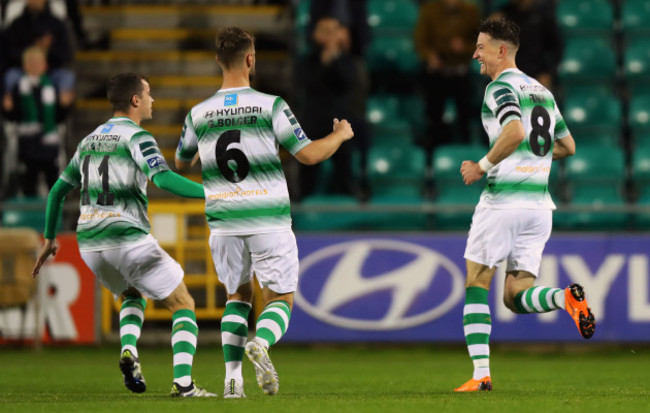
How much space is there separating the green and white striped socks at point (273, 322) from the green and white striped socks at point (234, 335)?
0.20 metres

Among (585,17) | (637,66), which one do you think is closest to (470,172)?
(637,66)

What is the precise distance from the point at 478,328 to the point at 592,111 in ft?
24.2

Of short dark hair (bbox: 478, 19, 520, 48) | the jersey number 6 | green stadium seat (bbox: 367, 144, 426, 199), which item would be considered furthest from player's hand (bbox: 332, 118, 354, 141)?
green stadium seat (bbox: 367, 144, 426, 199)

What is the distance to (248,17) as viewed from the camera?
15.5 meters

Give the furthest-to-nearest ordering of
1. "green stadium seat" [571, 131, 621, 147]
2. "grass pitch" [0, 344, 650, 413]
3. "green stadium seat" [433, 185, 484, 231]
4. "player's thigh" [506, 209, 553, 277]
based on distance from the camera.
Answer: "green stadium seat" [571, 131, 621, 147], "green stadium seat" [433, 185, 484, 231], "player's thigh" [506, 209, 553, 277], "grass pitch" [0, 344, 650, 413]

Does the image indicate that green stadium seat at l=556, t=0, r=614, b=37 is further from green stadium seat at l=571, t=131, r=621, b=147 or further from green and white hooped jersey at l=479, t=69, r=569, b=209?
green and white hooped jersey at l=479, t=69, r=569, b=209

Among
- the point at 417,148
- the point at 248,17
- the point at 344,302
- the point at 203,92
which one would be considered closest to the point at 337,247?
the point at 344,302

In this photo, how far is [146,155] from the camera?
6.59 metres

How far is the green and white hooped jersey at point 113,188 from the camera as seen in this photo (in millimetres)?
6719

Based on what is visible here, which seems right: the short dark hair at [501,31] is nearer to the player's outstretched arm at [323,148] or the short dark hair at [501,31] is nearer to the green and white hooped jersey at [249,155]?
the player's outstretched arm at [323,148]

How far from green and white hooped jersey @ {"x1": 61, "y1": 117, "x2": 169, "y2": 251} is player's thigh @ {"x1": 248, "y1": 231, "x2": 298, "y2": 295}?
809mm

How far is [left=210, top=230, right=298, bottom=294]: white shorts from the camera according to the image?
20.9ft

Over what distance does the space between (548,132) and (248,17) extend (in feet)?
29.5

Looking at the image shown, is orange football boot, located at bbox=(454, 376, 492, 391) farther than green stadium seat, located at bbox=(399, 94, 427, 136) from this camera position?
No
